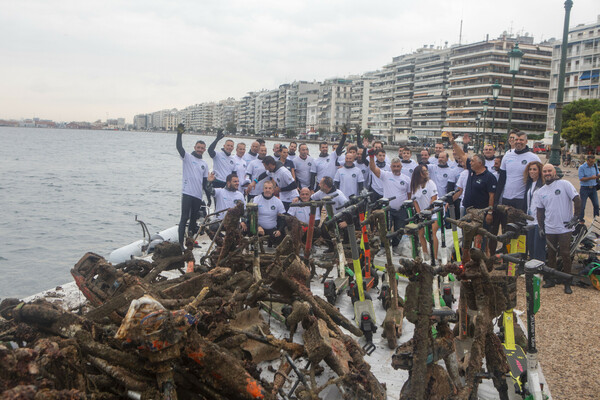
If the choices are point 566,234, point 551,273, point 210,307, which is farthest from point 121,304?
point 566,234

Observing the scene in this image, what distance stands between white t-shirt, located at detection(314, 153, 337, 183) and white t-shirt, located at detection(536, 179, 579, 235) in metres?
5.14

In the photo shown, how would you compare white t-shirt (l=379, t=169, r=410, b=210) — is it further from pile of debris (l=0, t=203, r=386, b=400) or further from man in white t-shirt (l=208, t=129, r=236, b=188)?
pile of debris (l=0, t=203, r=386, b=400)

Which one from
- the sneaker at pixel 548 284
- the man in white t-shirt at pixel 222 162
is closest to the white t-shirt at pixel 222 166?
the man in white t-shirt at pixel 222 162

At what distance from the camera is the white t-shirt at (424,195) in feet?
27.4

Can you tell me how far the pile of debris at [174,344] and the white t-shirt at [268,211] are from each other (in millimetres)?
2737

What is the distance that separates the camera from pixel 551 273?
334 cm

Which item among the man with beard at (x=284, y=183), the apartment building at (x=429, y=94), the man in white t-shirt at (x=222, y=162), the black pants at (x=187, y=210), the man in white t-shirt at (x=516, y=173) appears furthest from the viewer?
the apartment building at (x=429, y=94)

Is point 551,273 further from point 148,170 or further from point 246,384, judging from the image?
point 148,170

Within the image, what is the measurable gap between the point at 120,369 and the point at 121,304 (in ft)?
2.89

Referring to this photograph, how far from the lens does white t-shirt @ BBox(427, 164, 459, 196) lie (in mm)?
10820

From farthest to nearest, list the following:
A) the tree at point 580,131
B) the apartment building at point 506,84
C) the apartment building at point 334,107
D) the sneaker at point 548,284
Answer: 1. the apartment building at point 334,107
2. the apartment building at point 506,84
3. the tree at point 580,131
4. the sneaker at point 548,284

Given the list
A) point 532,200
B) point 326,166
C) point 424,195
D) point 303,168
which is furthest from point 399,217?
point 303,168

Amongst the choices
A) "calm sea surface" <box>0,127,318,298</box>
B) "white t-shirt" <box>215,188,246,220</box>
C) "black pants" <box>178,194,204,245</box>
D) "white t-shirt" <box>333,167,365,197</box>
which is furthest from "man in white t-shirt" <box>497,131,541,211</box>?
"calm sea surface" <box>0,127,318,298</box>

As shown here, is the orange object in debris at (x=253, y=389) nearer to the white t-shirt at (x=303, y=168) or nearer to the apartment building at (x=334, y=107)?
the white t-shirt at (x=303, y=168)
